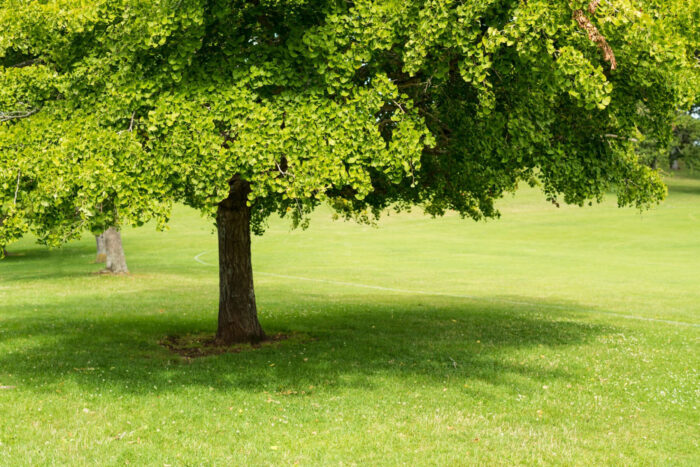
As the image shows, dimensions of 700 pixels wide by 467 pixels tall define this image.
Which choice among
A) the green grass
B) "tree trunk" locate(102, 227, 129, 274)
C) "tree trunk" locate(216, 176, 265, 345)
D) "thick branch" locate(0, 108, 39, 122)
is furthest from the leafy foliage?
"tree trunk" locate(102, 227, 129, 274)

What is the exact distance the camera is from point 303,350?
15.5 metres

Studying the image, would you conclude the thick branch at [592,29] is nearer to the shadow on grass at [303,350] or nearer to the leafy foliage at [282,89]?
the leafy foliage at [282,89]

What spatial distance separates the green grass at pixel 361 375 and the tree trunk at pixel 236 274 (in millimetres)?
1156

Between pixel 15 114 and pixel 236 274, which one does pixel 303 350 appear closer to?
pixel 236 274

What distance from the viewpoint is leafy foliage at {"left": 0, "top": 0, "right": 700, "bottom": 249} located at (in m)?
10.7

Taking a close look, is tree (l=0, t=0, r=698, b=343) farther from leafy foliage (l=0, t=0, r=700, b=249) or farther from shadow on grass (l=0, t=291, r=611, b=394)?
shadow on grass (l=0, t=291, r=611, b=394)

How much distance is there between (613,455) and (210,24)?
353 inches

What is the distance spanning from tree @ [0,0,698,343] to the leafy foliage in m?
0.03

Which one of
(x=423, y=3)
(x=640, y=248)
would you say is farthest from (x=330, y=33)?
(x=640, y=248)

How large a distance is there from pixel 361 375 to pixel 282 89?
5.46m

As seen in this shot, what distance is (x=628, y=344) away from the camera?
1695cm

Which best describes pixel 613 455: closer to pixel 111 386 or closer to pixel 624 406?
pixel 624 406

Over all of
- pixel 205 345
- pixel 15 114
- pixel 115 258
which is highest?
pixel 15 114

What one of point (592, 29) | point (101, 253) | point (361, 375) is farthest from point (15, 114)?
point (101, 253)
